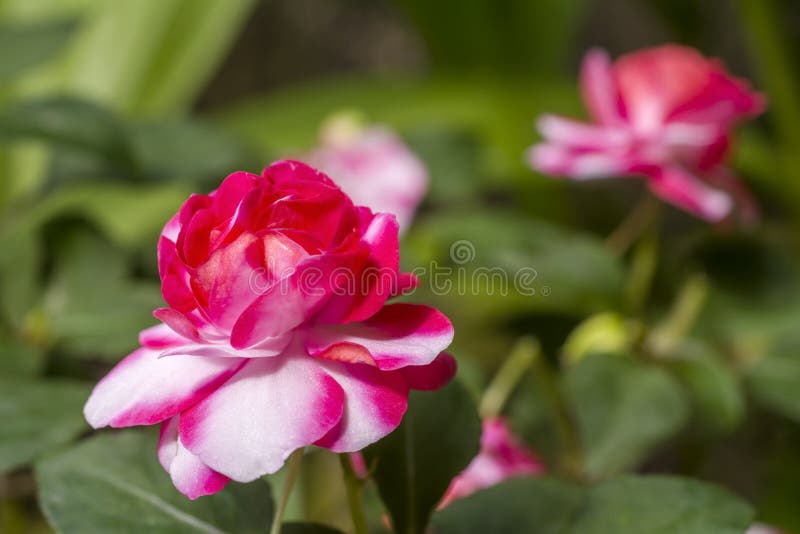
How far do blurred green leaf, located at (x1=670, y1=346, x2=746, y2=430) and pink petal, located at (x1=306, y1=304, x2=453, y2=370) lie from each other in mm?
293

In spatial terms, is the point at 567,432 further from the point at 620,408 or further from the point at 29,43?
the point at 29,43

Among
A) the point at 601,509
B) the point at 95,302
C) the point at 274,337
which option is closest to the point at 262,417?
the point at 274,337

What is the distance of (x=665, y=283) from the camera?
2.06 feet

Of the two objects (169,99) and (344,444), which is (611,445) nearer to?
(344,444)

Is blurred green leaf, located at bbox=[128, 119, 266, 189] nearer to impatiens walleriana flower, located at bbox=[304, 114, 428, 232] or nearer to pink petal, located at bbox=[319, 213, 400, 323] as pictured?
impatiens walleriana flower, located at bbox=[304, 114, 428, 232]

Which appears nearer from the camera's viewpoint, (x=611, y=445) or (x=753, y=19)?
(x=611, y=445)

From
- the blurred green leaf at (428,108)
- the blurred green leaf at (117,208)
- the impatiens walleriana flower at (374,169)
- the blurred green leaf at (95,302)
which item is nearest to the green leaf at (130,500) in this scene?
the blurred green leaf at (95,302)

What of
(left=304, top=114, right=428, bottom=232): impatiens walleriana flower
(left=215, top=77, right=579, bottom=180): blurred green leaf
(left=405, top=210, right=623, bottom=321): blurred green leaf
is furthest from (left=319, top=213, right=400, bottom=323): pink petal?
(left=215, top=77, right=579, bottom=180): blurred green leaf

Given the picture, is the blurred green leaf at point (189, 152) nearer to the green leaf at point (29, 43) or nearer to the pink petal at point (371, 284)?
the green leaf at point (29, 43)

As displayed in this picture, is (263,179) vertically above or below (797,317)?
above

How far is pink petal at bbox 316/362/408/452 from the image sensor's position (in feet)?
0.76

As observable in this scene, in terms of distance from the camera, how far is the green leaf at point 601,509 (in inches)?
11.5

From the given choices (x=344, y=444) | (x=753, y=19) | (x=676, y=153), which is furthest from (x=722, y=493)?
(x=753, y=19)

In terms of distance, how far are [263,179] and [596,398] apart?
0.28m
